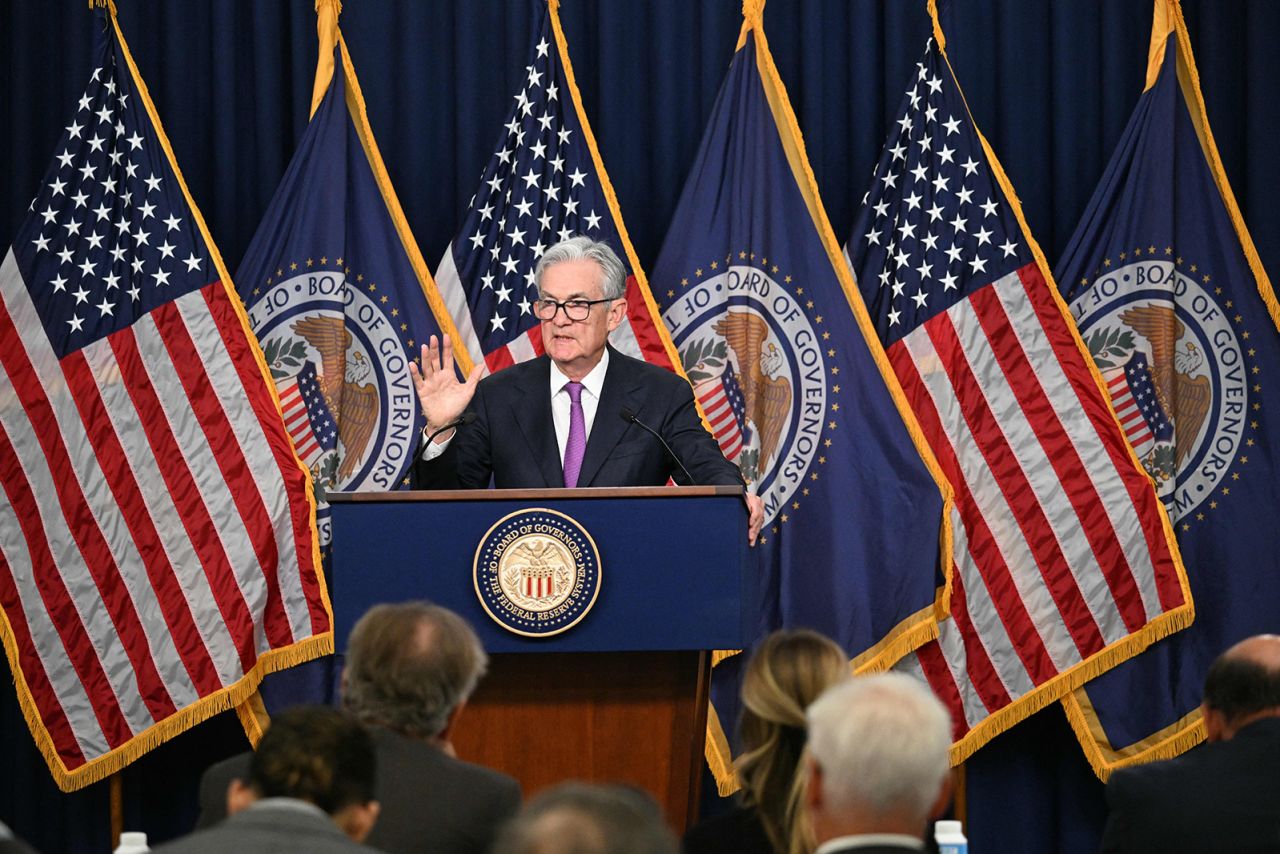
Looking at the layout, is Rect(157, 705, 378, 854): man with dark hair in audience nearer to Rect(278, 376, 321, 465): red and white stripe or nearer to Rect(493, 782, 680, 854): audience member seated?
Rect(493, 782, 680, 854): audience member seated

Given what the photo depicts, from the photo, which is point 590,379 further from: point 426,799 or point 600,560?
point 426,799

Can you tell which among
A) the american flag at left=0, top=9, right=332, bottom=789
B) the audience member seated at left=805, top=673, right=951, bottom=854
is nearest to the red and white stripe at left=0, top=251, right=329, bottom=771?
the american flag at left=0, top=9, right=332, bottom=789

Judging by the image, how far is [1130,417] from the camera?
6043mm

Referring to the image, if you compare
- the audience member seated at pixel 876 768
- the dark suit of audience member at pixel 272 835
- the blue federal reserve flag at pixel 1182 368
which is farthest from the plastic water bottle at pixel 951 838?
the blue federal reserve flag at pixel 1182 368

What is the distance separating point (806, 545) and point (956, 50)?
2.03 metres

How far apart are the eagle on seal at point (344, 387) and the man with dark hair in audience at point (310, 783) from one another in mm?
3973

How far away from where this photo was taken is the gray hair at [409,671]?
104 inches

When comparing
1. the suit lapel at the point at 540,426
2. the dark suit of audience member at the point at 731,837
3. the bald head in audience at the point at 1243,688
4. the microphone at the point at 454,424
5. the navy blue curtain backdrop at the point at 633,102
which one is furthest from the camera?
the navy blue curtain backdrop at the point at 633,102

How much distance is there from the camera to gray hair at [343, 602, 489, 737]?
8.68ft

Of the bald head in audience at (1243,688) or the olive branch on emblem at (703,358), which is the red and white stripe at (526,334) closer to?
the olive branch on emblem at (703,358)

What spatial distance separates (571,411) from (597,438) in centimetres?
18

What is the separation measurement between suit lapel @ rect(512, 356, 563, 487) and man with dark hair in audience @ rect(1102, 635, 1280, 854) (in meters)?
1.85

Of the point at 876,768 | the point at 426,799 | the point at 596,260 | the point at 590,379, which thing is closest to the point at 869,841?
the point at 876,768

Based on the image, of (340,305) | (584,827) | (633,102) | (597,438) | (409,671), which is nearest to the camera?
(584,827)
